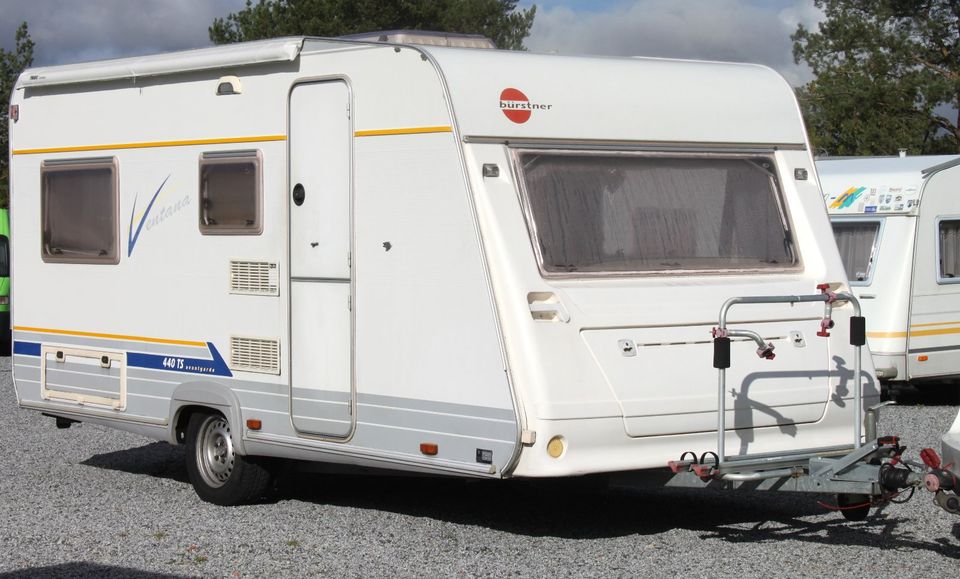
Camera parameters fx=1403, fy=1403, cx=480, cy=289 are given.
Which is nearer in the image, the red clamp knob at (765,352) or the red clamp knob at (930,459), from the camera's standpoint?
the red clamp knob at (930,459)

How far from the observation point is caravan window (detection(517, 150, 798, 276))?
24.1 feet

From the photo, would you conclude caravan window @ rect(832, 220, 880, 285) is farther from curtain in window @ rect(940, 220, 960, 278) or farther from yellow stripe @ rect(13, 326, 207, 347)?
yellow stripe @ rect(13, 326, 207, 347)

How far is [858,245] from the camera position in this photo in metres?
14.1

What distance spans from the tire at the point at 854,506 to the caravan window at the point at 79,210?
4.81 m

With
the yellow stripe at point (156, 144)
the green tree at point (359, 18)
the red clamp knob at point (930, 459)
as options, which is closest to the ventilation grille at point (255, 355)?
the yellow stripe at point (156, 144)

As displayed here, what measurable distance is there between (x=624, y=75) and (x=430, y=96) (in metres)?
1.18

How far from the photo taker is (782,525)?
314 inches

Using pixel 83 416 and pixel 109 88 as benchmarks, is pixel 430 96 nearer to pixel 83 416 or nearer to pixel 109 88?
pixel 109 88

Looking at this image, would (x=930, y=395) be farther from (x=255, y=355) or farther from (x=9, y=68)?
(x=9, y=68)

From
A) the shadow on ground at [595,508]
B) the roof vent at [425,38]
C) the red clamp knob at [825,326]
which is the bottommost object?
the shadow on ground at [595,508]

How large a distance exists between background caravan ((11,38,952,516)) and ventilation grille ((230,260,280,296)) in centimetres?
2

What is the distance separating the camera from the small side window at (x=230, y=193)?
830cm

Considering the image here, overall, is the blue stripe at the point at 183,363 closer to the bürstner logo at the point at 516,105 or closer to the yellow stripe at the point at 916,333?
the bürstner logo at the point at 516,105

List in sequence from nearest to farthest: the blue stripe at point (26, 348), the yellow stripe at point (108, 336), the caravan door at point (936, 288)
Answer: the yellow stripe at point (108, 336) < the blue stripe at point (26, 348) < the caravan door at point (936, 288)
